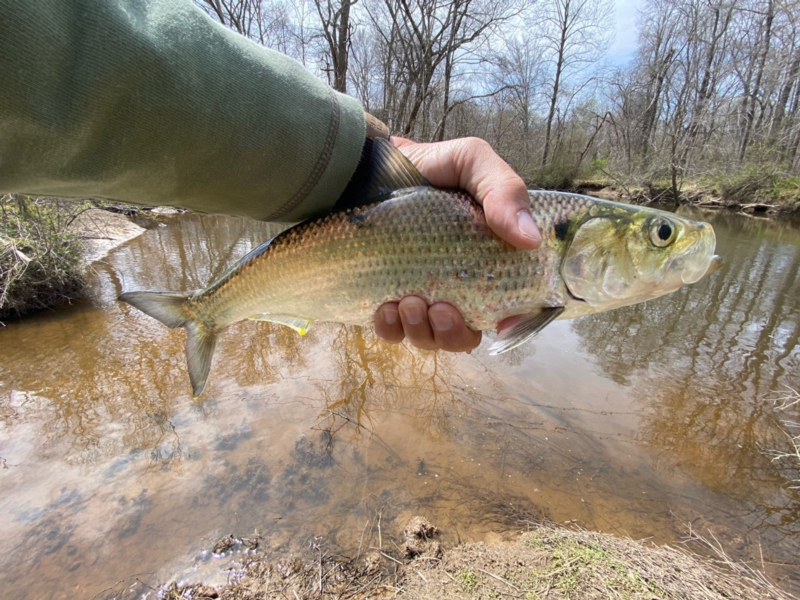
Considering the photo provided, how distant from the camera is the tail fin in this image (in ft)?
8.02

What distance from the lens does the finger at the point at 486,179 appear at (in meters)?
1.99

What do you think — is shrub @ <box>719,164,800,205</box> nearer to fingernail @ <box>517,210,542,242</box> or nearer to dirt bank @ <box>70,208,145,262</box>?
fingernail @ <box>517,210,542,242</box>

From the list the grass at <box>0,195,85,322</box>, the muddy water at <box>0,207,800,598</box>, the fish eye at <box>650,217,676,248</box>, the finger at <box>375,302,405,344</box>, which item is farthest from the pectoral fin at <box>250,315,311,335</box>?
the grass at <box>0,195,85,322</box>

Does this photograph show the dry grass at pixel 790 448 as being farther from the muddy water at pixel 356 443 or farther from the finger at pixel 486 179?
the finger at pixel 486 179

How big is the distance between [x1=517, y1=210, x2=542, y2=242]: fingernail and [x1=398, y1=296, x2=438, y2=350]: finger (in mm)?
659

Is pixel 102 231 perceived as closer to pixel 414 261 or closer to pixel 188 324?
pixel 188 324

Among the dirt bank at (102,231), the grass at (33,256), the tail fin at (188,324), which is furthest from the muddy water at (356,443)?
the dirt bank at (102,231)

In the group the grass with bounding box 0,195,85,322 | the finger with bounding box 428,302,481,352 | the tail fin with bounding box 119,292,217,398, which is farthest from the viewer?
the grass with bounding box 0,195,85,322

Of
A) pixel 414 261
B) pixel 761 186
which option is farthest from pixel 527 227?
pixel 761 186

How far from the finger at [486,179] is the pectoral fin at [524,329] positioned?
1.23 ft

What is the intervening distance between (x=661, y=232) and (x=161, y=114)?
2410mm

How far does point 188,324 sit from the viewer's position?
2494mm

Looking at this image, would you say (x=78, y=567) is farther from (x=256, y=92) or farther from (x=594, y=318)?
(x=594, y=318)

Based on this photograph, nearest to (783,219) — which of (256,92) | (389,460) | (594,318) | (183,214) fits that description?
(594,318)
